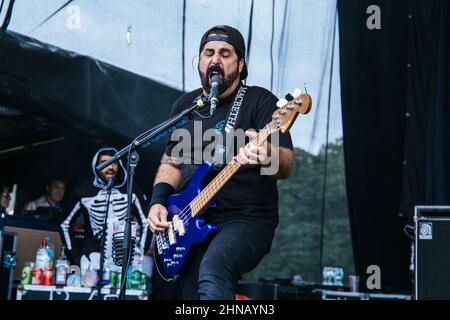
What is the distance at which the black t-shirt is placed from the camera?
3.71m

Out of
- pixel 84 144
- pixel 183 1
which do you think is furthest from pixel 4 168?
pixel 183 1

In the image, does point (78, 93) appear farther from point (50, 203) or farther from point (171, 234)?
point (171, 234)

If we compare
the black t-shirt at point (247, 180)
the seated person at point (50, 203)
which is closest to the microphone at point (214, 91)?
the black t-shirt at point (247, 180)

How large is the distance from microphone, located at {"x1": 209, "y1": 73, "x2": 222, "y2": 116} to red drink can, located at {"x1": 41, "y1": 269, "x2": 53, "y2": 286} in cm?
301

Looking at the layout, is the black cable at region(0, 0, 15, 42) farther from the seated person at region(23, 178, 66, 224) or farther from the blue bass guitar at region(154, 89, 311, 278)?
the blue bass guitar at region(154, 89, 311, 278)

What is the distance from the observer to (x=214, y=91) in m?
3.79

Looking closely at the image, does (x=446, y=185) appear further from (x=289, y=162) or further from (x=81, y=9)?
(x=81, y=9)

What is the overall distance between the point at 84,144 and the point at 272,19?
8.44 ft

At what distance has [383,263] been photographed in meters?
6.51

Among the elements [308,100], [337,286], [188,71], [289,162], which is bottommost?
[337,286]

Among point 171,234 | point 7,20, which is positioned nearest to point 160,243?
point 171,234
